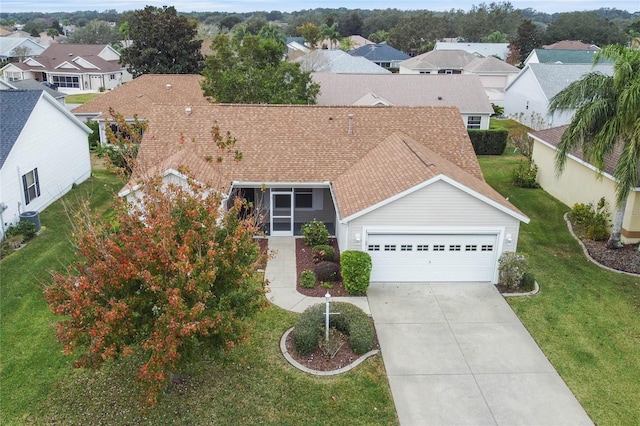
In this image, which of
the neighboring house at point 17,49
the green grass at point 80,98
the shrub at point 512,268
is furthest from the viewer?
the neighboring house at point 17,49

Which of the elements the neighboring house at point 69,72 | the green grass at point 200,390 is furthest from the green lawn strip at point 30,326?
the neighboring house at point 69,72

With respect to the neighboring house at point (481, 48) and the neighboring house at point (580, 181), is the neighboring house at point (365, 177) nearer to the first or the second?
the neighboring house at point (580, 181)

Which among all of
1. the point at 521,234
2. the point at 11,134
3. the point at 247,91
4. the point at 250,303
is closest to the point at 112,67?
the point at 247,91

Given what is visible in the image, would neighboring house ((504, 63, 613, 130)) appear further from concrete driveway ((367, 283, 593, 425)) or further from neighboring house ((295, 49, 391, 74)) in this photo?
concrete driveway ((367, 283, 593, 425))

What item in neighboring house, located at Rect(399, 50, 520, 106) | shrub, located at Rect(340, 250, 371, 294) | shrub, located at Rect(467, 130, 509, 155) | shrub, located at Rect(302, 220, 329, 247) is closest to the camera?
shrub, located at Rect(340, 250, 371, 294)

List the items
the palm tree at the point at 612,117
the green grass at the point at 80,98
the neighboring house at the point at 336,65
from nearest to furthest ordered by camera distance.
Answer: the palm tree at the point at 612,117
the neighboring house at the point at 336,65
the green grass at the point at 80,98

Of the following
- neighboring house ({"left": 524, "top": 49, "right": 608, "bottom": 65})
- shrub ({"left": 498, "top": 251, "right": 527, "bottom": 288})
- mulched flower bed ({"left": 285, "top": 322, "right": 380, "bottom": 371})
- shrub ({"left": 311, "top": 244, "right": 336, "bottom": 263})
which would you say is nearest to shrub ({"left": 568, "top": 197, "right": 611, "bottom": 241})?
shrub ({"left": 498, "top": 251, "right": 527, "bottom": 288})

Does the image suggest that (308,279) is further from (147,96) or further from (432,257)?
(147,96)
